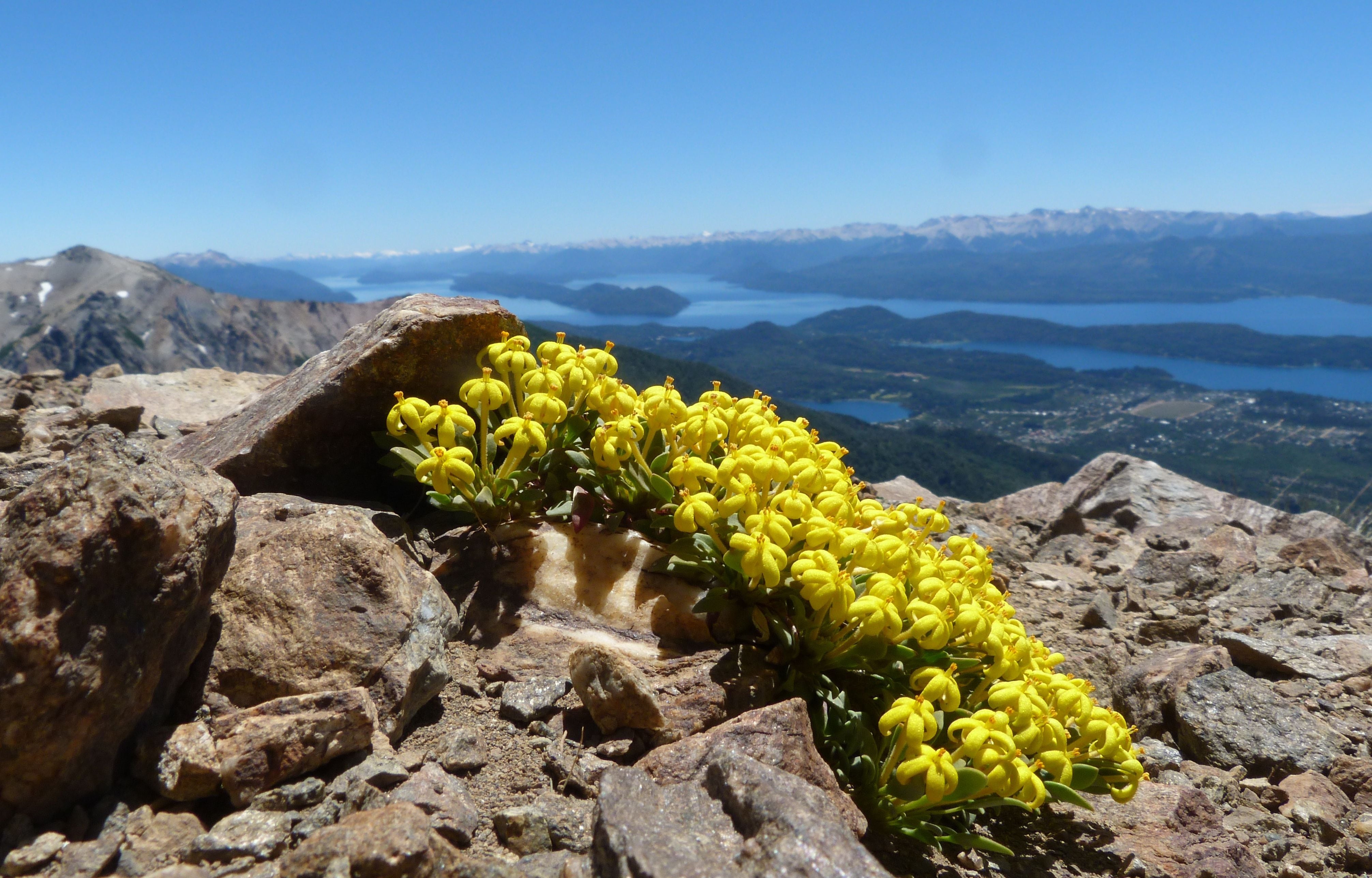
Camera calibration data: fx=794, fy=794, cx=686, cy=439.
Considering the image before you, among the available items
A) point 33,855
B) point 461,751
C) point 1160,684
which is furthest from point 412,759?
point 1160,684

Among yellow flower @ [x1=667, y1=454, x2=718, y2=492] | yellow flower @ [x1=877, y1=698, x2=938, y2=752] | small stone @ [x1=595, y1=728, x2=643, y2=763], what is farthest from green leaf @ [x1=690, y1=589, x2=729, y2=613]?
yellow flower @ [x1=877, y1=698, x2=938, y2=752]

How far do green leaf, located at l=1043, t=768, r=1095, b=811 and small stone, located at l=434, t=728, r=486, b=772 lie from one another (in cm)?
297

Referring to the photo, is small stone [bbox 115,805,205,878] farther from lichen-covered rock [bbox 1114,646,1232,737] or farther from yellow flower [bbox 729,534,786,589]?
lichen-covered rock [bbox 1114,646,1232,737]

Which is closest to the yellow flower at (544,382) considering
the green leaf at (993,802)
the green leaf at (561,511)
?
the green leaf at (561,511)

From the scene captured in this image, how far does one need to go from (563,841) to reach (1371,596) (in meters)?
9.95

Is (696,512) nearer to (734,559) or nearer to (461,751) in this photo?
(734,559)

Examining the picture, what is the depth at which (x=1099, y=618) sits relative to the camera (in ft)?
26.8

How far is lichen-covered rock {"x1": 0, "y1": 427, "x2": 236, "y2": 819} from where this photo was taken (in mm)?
2979

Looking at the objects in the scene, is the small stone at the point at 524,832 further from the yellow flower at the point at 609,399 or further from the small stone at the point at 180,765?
the yellow flower at the point at 609,399

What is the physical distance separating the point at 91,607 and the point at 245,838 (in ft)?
3.64

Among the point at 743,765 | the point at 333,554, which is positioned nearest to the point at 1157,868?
the point at 743,765

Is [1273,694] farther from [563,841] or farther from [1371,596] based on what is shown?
[563,841]

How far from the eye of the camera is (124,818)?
3.25 metres

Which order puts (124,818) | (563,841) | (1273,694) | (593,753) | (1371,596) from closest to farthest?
(124,818), (563,841), (593,753), (1273,694), (1371,596)
